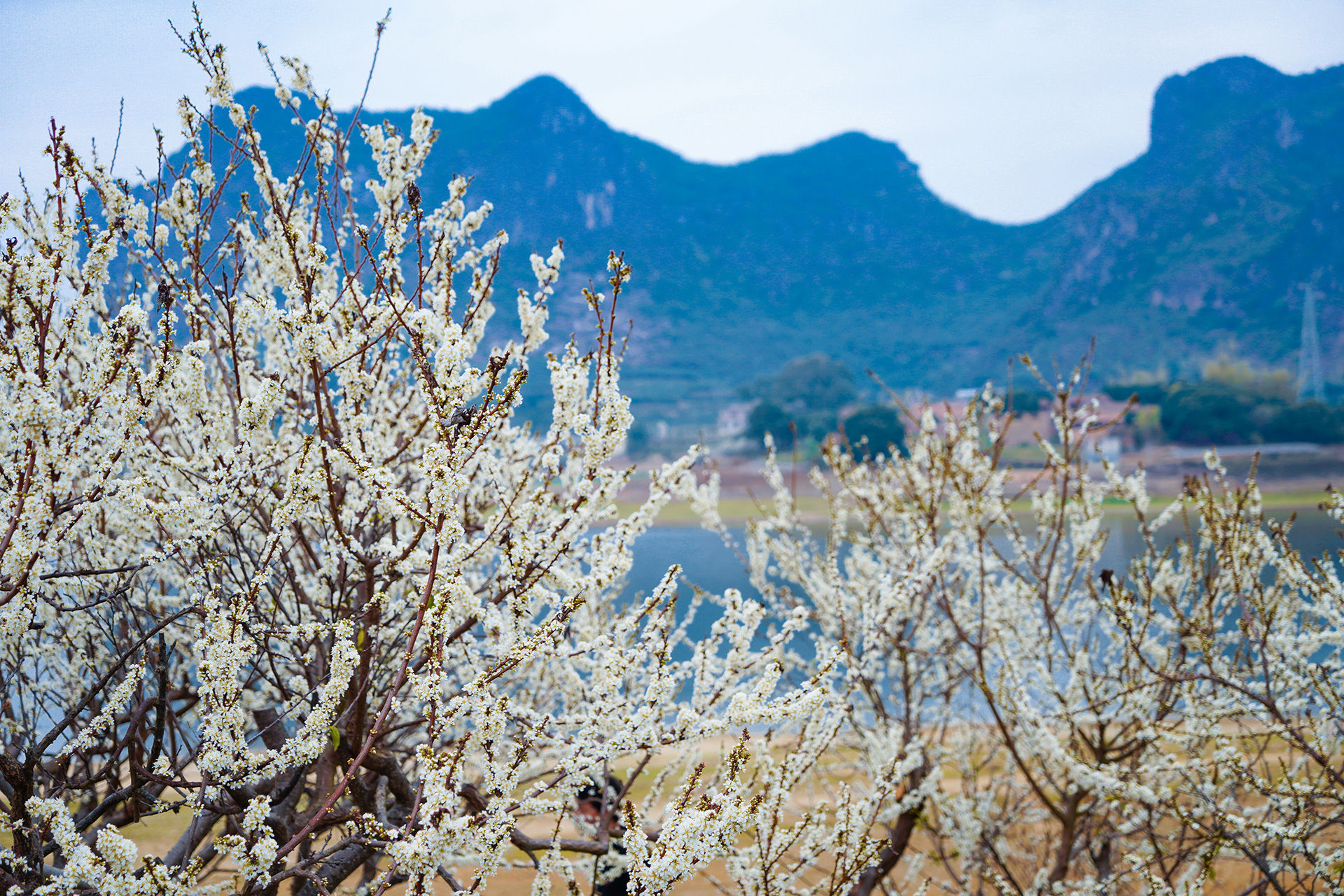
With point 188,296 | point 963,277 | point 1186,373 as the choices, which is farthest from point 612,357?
point 963,277

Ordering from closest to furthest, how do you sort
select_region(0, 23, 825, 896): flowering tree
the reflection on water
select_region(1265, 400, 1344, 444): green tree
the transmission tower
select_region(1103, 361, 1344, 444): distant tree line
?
select_region(0, 23, 825, 896): flowering tree → the reflection on water → select_region(1265, 400, 1344, 444): green tree → select_region(1103, 361, 1344, 444): distant tree line → the transmission tower

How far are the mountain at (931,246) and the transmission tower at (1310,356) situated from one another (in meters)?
2.29

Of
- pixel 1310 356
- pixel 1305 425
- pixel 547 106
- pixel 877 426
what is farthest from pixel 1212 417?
pixel 547 106

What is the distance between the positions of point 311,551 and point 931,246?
169228 mm

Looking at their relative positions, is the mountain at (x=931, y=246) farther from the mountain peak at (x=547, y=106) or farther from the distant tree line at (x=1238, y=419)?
the distant tree line at (x=1238, y=419)

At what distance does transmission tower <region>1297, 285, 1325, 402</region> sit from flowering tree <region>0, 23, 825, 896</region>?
85367 millimetres

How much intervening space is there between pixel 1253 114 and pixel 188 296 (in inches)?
6438

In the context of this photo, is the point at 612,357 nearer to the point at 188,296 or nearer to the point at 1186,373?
the point at 188,296

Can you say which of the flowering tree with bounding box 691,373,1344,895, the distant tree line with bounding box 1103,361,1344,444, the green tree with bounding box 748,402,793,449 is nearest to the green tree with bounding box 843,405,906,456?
the green tree with bounding box 748,402,793,449

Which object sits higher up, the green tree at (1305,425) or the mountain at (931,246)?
the mountain at (931,246)

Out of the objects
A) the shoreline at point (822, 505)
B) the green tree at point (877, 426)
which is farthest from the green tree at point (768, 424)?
the shoreline at point (822, 505)

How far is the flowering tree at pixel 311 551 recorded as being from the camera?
1.76 m

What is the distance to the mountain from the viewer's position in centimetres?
9844

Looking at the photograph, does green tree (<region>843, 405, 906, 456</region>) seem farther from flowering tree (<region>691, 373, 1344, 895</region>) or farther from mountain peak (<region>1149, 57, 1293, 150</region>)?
mountain peak (<region>1149, 57, 1293, 150</region>)
